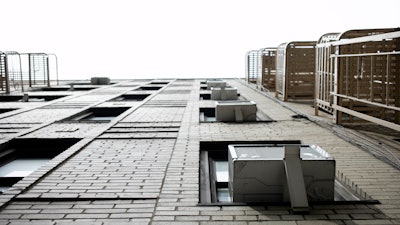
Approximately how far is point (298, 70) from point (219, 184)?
883 cm

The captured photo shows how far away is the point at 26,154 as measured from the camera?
22.2ft

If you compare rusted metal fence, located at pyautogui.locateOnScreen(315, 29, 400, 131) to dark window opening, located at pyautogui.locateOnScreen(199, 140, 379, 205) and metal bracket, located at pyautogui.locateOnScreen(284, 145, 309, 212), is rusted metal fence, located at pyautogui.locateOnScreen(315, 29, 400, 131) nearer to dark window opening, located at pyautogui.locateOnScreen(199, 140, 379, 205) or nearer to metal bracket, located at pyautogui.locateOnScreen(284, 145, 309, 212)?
dark window opening, located at pyautogui.locateOnScreen(199, 140, 379, 205)

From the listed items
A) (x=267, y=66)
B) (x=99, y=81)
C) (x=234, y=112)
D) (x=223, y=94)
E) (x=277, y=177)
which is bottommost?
(x=277, y=177)

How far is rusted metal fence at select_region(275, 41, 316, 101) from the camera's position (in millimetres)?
12945

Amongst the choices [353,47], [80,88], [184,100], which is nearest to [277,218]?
[353,47]

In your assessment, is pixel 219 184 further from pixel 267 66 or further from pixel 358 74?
pixel 267 66

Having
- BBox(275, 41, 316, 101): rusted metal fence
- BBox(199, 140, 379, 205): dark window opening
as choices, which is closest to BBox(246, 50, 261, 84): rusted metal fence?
BBox(275, 41, 316, 101): rusted metal fence

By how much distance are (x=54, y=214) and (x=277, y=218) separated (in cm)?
181

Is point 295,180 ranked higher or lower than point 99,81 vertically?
lower

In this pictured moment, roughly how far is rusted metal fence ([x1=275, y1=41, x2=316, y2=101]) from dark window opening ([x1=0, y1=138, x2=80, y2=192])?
759 centimetres

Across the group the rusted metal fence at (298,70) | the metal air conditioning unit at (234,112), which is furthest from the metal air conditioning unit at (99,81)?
the metal air conditioning unit at (234,112)

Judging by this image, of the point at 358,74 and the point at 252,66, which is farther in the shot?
the point at 252,66

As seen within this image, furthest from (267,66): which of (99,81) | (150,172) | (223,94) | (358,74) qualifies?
(150,172)

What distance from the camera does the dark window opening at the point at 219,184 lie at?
4.02 m
